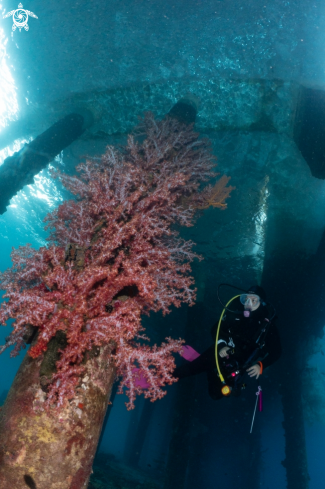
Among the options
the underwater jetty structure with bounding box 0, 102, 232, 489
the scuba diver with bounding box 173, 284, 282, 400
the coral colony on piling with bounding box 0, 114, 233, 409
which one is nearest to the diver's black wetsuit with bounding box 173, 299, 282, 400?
the scuba diver with bounding box 173, 284, 282, 400

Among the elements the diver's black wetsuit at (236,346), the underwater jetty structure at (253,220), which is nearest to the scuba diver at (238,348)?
the diver's black wetsuit at (236,346)

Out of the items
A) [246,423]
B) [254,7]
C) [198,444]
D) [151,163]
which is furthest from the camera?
[246,423]

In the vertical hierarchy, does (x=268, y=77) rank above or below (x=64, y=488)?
above

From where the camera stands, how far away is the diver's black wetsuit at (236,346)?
4.27m

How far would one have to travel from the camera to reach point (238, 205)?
32.6ft

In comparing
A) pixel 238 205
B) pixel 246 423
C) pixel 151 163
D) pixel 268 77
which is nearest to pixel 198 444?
pixel 246 423

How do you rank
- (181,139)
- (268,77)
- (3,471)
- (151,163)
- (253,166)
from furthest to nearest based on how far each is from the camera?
(253,166), (268,77), (181,139), (151,163), (3,471)

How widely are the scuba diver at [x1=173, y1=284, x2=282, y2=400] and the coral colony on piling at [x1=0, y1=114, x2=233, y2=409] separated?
62.1 inches

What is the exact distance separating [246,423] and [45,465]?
1612 cm

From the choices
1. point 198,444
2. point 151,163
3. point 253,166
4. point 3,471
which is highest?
point 253,166

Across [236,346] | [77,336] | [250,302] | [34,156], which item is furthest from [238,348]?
[34,156]

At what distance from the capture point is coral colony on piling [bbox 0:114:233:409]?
216cm

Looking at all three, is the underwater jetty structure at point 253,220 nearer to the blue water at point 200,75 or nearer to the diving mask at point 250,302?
the blue water at point 200,75

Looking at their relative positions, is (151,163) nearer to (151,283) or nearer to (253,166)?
(151,283)
